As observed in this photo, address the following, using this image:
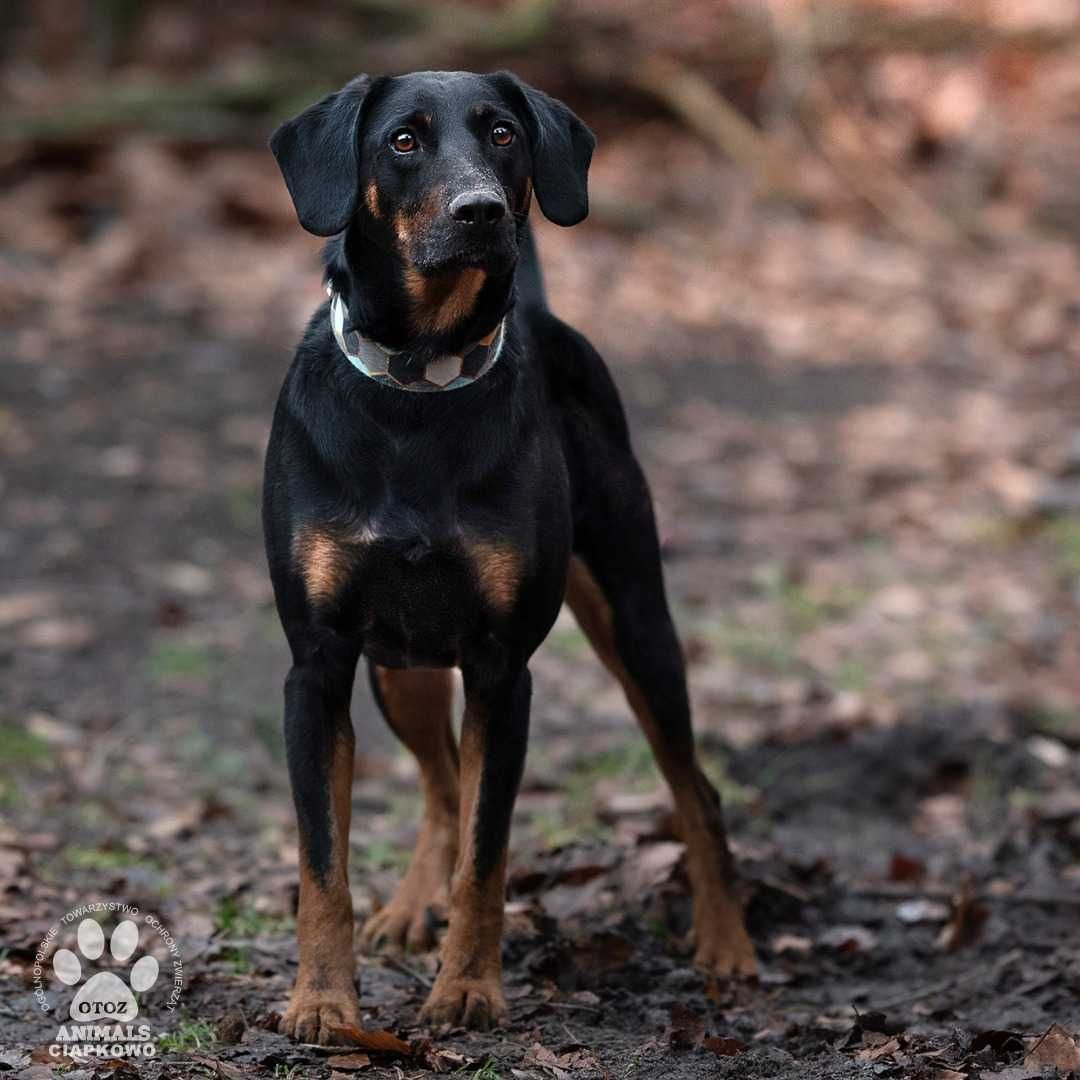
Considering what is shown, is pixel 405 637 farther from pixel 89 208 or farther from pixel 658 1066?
pixel 89 208

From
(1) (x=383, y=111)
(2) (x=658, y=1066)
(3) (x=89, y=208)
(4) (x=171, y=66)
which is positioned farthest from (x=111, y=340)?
(2) (x=658, y=1066)

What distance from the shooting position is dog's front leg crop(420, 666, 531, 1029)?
3660 millimetres

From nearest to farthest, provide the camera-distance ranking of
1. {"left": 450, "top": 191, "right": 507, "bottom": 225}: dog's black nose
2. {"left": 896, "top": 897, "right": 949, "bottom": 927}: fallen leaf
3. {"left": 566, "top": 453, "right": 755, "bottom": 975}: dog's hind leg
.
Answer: {"left": 450, "top": 191, "right": 507, "bottom": 225}: dog's black nose < {"left": 566, "top": 453, "right": 755, "bottom": 975}: dog's hind leg < {"left": 896, "top": 897, "right": 949, "bottom": 927}: fallen leaf

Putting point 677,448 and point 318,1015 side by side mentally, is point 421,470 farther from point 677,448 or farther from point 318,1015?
point 677,448

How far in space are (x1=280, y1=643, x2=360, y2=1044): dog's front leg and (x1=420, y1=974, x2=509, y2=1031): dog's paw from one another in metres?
0.19

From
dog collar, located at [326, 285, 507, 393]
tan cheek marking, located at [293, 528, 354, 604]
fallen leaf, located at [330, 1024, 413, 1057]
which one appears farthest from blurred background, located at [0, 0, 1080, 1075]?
dog collar, located at [326, 285, 507, 393]

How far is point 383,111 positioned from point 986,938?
259 cm

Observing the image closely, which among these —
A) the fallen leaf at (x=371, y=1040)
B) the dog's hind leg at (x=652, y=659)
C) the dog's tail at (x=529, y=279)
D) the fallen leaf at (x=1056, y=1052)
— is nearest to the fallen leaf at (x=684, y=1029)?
the dog's hind leg at (x=652, y=659)

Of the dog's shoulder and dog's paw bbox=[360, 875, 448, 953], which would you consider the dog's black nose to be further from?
dog's paw bbox=[360, 875, 448, 953]

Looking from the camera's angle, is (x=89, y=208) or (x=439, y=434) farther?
(x=89, y=208)

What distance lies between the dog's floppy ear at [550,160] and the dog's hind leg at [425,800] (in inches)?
48.7

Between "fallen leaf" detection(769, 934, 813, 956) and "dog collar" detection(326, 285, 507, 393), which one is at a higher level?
"dog collar" detection(326, 285, 507, 393)

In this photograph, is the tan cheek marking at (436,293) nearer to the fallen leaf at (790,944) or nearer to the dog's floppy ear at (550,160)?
the dog's floppy ear at (550,160)

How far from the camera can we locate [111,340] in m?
9.95
